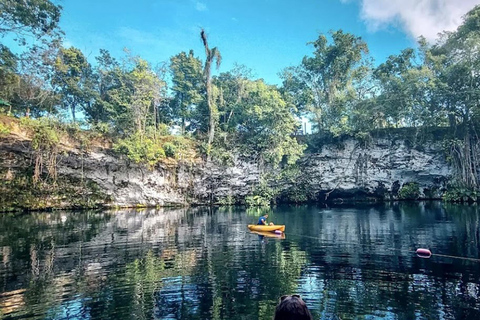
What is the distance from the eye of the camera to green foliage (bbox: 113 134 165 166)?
33.2m

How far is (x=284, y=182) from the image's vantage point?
4091cm

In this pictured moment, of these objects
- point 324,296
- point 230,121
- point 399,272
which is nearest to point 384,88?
point 230,121

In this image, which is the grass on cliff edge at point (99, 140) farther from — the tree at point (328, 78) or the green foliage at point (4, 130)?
the tree at point (328, 78)

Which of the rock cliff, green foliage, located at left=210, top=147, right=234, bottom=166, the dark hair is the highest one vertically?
green foliage, located at left=210, top=147, right=234, bottom=166

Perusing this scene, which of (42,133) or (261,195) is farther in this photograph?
(261,195)

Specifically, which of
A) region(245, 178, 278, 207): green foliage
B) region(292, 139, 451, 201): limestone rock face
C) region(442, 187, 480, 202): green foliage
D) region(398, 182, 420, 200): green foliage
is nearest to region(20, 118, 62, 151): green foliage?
region(245, 178, 278, 207): green foliage

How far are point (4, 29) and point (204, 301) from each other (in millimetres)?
24458

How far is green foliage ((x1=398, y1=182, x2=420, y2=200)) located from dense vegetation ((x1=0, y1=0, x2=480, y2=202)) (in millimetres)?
4422

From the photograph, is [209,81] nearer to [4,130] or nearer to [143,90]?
[143,90]

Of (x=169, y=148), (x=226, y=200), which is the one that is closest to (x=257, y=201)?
(x=226, y=200)

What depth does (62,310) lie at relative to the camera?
6781 mm

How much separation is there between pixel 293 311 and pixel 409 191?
139 feet

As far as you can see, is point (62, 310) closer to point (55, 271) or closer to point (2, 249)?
point (55, 271)

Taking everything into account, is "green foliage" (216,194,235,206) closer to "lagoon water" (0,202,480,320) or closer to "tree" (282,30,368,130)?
"tree" (282,30,368,130)
